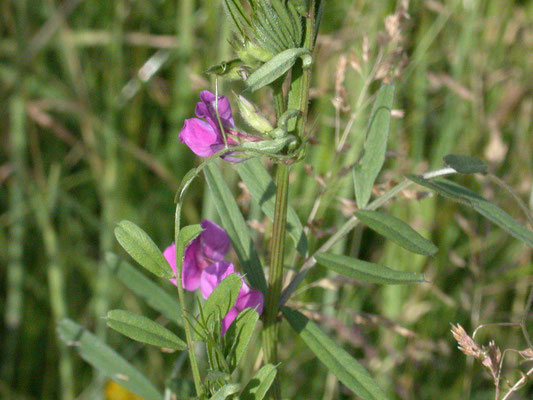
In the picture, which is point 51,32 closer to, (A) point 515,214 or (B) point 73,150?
(B) point 73,150

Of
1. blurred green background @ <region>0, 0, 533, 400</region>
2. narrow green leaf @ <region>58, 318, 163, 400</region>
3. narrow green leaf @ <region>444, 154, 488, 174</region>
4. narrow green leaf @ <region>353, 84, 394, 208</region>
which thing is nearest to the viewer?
narrow green leaf @ <region>444, 154, 488, 174</region>

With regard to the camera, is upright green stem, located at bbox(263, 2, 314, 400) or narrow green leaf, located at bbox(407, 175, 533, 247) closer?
upright green stem, located at bbox(263, 2, 314, 400)

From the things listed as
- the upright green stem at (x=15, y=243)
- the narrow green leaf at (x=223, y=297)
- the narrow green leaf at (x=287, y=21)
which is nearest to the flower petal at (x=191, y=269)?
the narrow green leaf at (x=223, y=297)

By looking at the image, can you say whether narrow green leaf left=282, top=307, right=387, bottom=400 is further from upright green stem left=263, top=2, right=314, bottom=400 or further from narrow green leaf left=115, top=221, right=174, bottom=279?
narrow green leaf left=115, top=221, right=174, bottom=279

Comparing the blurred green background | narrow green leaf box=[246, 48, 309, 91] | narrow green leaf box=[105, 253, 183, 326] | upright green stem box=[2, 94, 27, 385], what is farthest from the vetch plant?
upright green stem box=[2, 94, 27, 385]

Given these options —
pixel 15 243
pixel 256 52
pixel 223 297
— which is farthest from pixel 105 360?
pixel 15 243

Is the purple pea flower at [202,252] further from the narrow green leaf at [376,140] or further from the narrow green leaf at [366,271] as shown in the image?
the narrow green leaf at [376,140]
